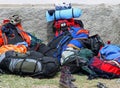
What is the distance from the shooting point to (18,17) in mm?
8367

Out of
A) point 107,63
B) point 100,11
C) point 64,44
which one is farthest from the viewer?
point 100,11

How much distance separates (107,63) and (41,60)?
0.99 meters

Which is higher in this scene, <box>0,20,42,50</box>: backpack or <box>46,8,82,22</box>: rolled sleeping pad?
<box>46,8,82,22</box>: rolled sleeping pad

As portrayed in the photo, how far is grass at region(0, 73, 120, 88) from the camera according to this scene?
6.60 meters

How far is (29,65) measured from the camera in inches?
276

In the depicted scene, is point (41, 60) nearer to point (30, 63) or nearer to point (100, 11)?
point (30, 63)

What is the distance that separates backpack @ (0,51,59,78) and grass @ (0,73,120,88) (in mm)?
101

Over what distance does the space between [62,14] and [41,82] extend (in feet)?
5.85

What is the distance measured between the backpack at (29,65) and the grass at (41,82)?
0.10 m

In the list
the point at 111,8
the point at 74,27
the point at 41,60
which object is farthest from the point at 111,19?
the point at 41,60

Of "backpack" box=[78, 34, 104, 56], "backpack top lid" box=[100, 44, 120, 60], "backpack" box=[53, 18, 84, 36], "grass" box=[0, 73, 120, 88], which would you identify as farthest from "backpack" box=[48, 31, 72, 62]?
"grass" box=[0, 73, 120, 88]

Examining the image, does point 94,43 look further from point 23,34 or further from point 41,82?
point 41,82

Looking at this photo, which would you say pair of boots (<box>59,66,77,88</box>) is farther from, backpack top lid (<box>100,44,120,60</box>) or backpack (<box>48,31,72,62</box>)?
backpack (<box>48,31,72,62</box>)

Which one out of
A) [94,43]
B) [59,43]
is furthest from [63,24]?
[94,43]
